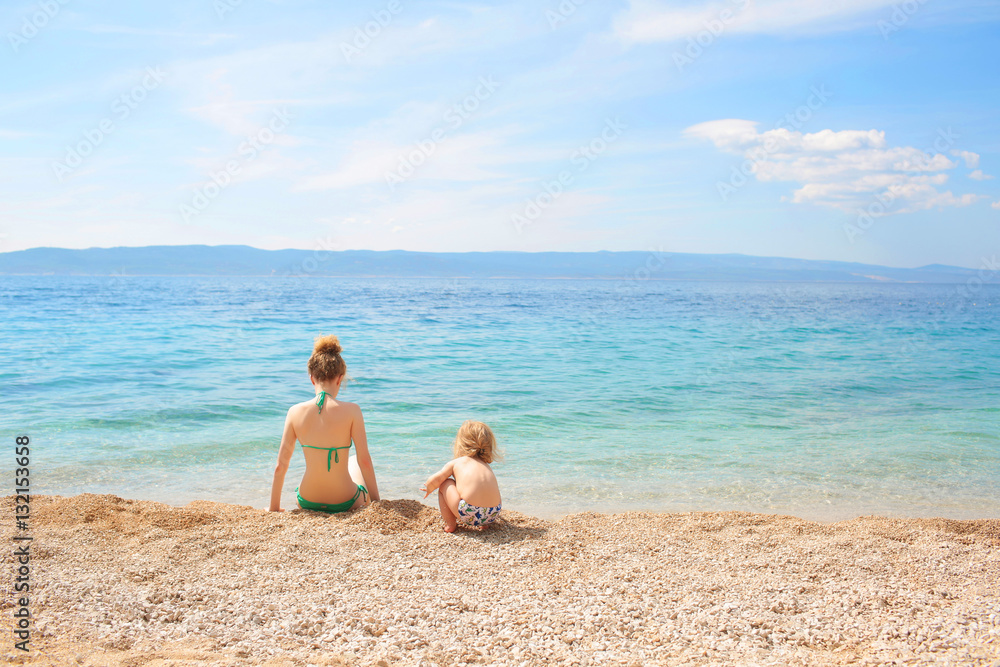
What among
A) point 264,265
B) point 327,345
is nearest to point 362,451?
point 327,345

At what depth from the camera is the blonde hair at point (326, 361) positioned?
16.2ft

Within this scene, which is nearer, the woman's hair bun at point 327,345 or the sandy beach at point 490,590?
the sandy beach at point 490,590

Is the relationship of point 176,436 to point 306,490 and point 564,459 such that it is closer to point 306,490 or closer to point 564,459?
point 306,490

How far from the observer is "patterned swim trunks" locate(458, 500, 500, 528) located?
4.61 meters

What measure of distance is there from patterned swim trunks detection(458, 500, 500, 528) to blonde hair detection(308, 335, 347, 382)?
1.51 m

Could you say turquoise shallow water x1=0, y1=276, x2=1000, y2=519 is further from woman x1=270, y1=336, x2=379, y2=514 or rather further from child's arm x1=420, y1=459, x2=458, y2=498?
child's arm x1=420, y1=459, x2=458, y2=498

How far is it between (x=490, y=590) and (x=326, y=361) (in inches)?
91.2

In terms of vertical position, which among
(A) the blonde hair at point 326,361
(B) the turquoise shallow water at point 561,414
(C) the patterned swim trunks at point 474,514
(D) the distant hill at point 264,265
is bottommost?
(B) the turquoise shallow water at point 561,414

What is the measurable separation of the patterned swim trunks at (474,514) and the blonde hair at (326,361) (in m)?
1.51

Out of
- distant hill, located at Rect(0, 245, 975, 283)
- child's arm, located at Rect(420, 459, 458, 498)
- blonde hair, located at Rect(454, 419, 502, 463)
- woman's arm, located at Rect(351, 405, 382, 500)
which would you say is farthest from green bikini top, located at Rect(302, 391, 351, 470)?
distant hill, located at Rect(0, 245, 975, 283)

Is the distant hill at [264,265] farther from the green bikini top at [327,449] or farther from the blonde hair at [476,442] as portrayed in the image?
the blonde hair at [476,442]

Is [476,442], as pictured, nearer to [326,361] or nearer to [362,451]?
[362,451]

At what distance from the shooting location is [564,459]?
8094mm

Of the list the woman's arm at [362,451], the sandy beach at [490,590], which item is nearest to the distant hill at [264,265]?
the woman's arm at [362,451]
